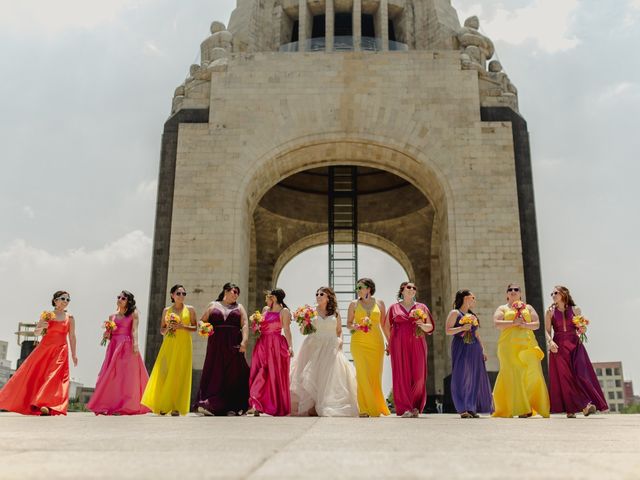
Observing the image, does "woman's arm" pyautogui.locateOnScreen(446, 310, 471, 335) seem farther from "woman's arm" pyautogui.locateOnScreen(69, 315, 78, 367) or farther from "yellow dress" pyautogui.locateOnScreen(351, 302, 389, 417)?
"woman's arm" pyautogui.locateOnScreen(69, 315, 78, 367)

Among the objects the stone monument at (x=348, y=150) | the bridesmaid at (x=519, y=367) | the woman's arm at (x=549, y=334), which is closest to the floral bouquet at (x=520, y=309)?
the bridesmaid at (x=519, y=367)

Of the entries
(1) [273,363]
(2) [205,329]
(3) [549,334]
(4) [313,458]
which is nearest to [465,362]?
(3) [549,334]

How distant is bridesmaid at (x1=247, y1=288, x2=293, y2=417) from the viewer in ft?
29.5

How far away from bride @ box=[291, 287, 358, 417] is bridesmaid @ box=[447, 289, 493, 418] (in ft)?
5.09

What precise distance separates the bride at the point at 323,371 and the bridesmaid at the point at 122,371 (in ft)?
8.06

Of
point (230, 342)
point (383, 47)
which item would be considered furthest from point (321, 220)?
point (230, 342)

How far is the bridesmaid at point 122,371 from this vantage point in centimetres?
905

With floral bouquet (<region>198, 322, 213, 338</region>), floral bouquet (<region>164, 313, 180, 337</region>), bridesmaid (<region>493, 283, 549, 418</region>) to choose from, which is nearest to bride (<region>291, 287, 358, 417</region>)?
floral bouquet (<region>198, 322, 213, 338</region>)

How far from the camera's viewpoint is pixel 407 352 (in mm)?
8961

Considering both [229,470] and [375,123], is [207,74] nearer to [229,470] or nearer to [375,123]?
[375,123]

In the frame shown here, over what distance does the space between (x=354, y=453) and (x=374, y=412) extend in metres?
6.58

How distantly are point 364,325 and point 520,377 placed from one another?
7.82 feet

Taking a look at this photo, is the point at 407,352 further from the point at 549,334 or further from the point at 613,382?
the point at 613,382

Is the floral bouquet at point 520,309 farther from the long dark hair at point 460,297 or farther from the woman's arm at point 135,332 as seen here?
the woman's arm at point 135,332
